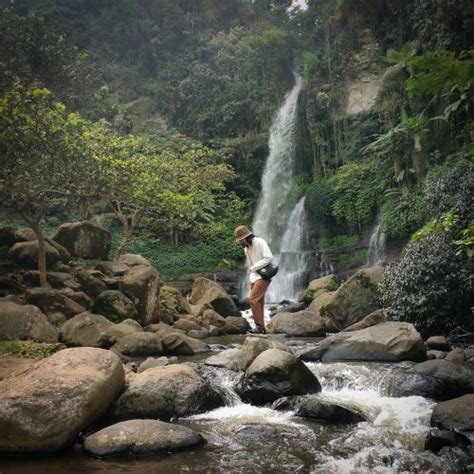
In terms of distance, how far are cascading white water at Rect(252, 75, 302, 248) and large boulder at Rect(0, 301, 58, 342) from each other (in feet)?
67.3

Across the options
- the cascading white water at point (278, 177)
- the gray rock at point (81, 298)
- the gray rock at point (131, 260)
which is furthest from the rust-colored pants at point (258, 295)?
the cascading white water at point (278, 177)

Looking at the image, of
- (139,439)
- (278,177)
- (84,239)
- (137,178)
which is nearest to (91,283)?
(84,239)

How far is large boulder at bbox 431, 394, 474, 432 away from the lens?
6062mm

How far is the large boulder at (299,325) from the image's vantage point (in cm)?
1458

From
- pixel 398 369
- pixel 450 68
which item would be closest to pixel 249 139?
pixel 398 369

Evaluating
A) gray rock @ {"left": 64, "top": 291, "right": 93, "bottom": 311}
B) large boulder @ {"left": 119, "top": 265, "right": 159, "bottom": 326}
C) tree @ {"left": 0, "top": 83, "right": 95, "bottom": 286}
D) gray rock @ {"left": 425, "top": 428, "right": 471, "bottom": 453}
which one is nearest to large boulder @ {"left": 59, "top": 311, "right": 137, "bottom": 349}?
gray rock @ {"left": 64, "top": 291, "right": 93, "bottom": 311}

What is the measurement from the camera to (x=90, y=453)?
221 inches

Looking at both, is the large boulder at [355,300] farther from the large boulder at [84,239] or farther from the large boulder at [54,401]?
the large boulder at [54,401]

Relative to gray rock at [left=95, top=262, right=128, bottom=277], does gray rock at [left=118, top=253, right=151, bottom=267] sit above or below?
above

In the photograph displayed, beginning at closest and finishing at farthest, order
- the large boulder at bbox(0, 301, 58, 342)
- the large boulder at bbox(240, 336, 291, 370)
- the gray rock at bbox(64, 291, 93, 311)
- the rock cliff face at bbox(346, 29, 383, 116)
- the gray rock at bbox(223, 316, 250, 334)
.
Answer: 1. the large boulder at bbox(240, 336, 291, 370)
2. the large boulder at bbox(0, 301, 58, 342)
3. the gray rock at bbox(64, 291, 93, 311)
4. the gray rock at bbox(223, 316, 250, 334)
5. the rock cliff face at bbox(346, 29, 383, 116)

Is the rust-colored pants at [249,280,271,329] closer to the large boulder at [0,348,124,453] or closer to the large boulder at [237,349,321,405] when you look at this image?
the large boulder at [237,349,321,405]

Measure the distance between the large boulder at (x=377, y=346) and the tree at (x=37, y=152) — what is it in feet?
27.5

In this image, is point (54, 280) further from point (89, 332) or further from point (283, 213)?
point (283, 213)

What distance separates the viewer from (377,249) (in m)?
22.9
